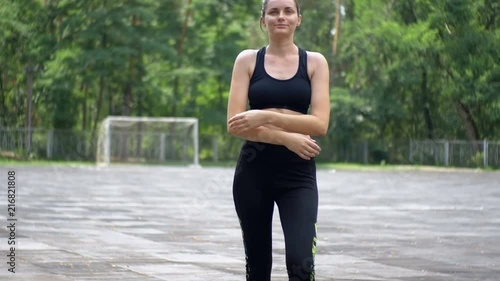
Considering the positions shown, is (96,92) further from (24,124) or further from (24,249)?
(24,249)

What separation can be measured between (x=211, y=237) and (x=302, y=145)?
826cm

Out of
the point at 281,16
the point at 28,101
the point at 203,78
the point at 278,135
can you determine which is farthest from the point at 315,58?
the point at 203,78

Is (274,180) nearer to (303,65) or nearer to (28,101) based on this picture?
(303,65)

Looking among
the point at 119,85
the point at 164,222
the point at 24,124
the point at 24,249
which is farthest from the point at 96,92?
the point at 24,249

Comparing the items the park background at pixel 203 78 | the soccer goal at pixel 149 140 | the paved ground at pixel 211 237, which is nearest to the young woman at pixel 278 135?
the paved ground at pixel 211 237

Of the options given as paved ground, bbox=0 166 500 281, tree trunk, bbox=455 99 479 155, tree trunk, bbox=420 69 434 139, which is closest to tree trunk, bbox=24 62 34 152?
tree trunk, bbox=420 69 434 139

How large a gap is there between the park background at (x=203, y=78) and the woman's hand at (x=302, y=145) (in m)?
44.3

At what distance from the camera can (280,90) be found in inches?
210

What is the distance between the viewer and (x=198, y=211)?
733 inches

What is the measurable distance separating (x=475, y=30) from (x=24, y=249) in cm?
2400

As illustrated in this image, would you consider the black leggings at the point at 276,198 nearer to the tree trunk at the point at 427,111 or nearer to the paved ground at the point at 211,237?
the paved ground at the point at 211,237

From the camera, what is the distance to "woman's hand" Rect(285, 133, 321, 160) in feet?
17.2

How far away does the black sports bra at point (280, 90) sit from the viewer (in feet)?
17.5

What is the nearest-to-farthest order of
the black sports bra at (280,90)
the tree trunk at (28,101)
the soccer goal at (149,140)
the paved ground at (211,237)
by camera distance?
the black sports bra at (280,90), the paved ground at (211,237), the soccer goal at (149,140), the tree trunk at (28,101)
